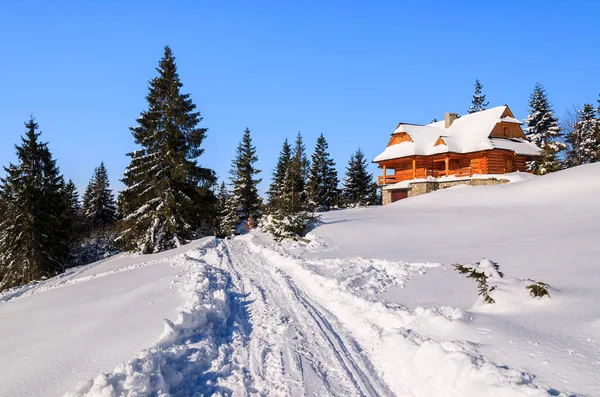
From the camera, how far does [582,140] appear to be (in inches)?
1422

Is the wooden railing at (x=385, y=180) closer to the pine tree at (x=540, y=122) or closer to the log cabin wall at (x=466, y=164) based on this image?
the log cabin wall at (x=466, y=164)

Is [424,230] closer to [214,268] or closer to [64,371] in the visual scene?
[214,268]

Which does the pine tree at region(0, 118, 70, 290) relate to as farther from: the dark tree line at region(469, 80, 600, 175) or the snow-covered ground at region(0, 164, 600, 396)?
the dark tree line at region(469, 80, 600, 175)

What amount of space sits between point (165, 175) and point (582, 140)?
131ft

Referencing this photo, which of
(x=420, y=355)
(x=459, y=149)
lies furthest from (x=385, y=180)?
(x=420, y=355)

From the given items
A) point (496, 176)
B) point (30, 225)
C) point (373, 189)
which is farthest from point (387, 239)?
point (373, 189)

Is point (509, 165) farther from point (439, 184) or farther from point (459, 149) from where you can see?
point (439, 184)

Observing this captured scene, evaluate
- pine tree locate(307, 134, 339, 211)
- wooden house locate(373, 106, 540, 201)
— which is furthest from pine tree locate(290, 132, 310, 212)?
wooden house locate(373, 106, 540, 201)

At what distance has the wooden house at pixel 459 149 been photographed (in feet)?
98.1

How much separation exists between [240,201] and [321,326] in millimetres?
30444

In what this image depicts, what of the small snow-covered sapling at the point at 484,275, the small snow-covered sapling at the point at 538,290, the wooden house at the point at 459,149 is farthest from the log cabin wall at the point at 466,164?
the small snow-covered sapling at the point at 538,290

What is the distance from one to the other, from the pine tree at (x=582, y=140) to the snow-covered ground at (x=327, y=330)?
29.6 meters

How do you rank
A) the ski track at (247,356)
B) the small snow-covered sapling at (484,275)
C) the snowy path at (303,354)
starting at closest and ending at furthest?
the snowy path at (303,354), the ski track at (247,356), the small snow-covered sapling at (484,275)

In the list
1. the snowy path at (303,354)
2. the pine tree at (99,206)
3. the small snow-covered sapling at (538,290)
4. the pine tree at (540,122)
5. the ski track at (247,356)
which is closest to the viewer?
the snowy path at (303,354)
